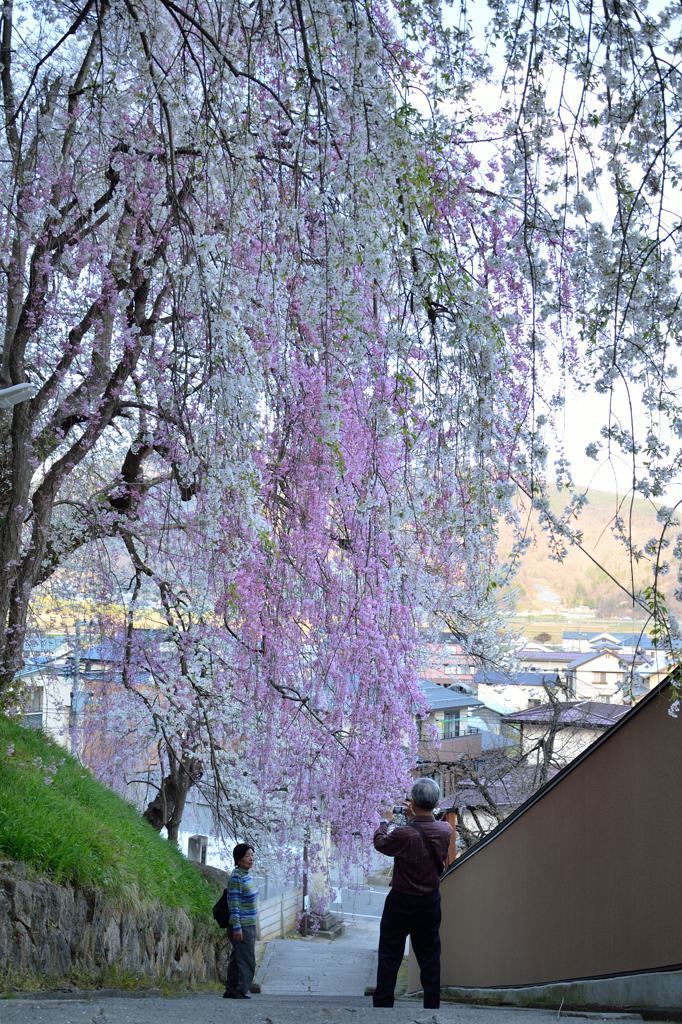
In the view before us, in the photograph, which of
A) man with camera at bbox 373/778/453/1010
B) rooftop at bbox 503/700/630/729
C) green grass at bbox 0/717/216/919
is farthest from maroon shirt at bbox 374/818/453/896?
rooftop at bbox 503/700/630/729

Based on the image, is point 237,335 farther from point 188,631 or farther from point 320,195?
point 188,631

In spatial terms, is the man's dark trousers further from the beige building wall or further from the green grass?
the green grass

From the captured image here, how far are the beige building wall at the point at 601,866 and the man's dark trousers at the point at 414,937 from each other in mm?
506

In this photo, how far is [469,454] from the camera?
3.97 metres

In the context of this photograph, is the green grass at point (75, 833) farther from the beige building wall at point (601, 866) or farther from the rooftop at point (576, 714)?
the rooftop at point (576, 714)

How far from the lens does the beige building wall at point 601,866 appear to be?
311 centimetres

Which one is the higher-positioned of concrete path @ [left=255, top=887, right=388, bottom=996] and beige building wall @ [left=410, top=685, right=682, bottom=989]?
beige building wall @ [left=410, top=685, right=682, bottom=989]

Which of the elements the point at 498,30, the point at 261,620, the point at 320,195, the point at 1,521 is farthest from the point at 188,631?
the point at 498,30

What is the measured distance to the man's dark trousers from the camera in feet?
13.6

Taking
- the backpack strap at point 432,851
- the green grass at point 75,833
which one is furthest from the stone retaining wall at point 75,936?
the backpack strap at point 432,851

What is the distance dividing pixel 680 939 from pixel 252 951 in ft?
14.0

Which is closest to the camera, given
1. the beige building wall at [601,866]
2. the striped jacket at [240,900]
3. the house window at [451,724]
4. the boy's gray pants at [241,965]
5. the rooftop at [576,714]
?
the beige building wall at [601,866]

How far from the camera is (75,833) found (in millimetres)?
5055

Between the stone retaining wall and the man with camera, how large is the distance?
1481mm
